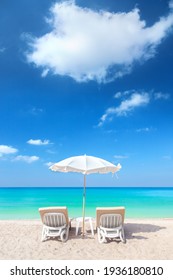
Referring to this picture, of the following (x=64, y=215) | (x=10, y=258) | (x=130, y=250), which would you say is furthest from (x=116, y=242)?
(x=10, y=258)

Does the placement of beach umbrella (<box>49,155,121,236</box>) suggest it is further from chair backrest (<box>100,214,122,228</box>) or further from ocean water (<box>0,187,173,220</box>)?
ocean water (<box>0,187,173,220</box>)

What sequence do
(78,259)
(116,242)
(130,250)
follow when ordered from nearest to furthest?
(78,259), (130,250), (116,242)

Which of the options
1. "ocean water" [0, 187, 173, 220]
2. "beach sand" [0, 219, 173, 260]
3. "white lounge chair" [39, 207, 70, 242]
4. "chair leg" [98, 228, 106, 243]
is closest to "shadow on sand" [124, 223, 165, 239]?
"beach sand" [0, 219, 173, 260]

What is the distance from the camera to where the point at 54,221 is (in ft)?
25.3

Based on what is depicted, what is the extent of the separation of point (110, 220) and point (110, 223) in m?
0.10

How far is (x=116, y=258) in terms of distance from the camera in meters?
6.49

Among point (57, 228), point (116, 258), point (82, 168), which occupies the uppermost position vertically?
point (82, 168)

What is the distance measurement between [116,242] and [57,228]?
1612 mm

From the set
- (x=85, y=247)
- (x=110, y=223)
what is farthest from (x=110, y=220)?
(x=85, y=247)

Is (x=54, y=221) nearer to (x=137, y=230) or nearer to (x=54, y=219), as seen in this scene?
(x=54, y=219)

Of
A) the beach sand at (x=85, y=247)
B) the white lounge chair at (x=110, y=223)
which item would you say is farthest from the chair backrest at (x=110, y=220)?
the beach sand at (x=85, y=247)

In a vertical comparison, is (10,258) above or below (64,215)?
below
